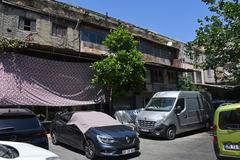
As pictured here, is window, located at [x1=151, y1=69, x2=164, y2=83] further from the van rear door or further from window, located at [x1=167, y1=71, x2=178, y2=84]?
the van rear door

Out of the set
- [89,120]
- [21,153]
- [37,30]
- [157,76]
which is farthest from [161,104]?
[157,76]

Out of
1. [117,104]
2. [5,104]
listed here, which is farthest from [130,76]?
[5,104]

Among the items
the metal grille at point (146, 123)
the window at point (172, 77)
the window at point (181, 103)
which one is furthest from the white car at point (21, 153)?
the window at point (172, 77)

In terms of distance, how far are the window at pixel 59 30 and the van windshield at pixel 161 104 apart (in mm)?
9228

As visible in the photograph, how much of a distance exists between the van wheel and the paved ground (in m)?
0.25

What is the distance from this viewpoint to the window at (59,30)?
2143 cm

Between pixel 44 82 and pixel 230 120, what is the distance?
35.5 feet

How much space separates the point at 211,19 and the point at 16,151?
1503 centimetres

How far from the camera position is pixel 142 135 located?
15445mm

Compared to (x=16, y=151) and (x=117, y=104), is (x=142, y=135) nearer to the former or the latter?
(x=117, y=104)

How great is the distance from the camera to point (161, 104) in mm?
15523

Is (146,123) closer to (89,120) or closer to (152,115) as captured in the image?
(152,115)

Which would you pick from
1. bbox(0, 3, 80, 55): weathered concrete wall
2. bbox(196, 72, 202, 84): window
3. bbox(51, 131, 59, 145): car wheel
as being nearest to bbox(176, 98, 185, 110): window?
bbox(51, 131, 59, 145): car wheel

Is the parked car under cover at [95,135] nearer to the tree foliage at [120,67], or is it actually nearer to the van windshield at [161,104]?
the van windshield at [161,104]
